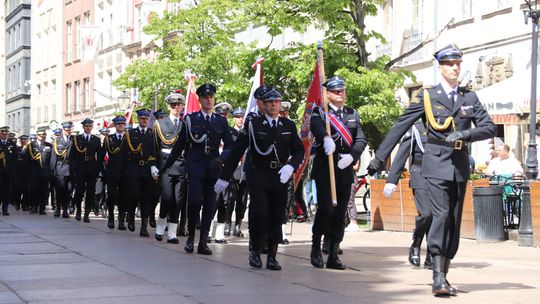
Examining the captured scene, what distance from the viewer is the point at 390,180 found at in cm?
978

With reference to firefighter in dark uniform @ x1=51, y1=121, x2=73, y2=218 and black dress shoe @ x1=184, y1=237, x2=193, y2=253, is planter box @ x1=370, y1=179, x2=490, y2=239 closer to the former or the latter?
black dress shoe @ x1=184, y1=237, x2=193, y2=253

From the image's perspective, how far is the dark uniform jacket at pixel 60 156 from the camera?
22625 millimetres

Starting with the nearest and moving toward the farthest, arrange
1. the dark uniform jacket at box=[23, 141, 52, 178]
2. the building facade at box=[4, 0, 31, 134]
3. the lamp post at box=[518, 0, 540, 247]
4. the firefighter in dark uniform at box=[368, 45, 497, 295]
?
1. the firefighter in dark uniform at box=[368, 45, 497, 295]
2. the lamp post at box=[518, 0, 540, 247]
3. the dark uniform jacket at box=[23, 141, 52, 178]
4. the building facade at box=[4, 0, 31, 134]

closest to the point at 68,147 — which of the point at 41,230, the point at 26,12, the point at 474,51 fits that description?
the point at 41,230

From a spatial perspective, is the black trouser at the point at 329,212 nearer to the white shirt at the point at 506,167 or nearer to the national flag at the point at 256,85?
the national flag at the point at 256,85

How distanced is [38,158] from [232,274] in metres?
16.1

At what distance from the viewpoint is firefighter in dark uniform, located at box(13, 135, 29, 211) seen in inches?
1033

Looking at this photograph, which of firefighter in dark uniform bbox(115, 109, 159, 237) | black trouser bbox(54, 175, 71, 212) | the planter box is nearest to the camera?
the planter box

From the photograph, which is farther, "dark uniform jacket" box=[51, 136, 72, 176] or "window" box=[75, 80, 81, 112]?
"window" box=[75, 80, 81, 112]

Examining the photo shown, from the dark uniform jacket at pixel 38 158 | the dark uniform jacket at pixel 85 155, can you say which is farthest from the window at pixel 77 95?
the dark uniform jacket at pixel 85 155

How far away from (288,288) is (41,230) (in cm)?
900

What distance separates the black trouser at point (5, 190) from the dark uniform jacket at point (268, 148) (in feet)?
45.5

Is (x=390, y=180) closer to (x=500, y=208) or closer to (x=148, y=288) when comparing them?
(x=148, y=288)

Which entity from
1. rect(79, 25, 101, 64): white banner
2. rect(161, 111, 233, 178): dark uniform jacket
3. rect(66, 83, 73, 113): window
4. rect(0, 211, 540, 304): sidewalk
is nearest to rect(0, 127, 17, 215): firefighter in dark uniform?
rect(0, 211, 540, 304): sidewalk
